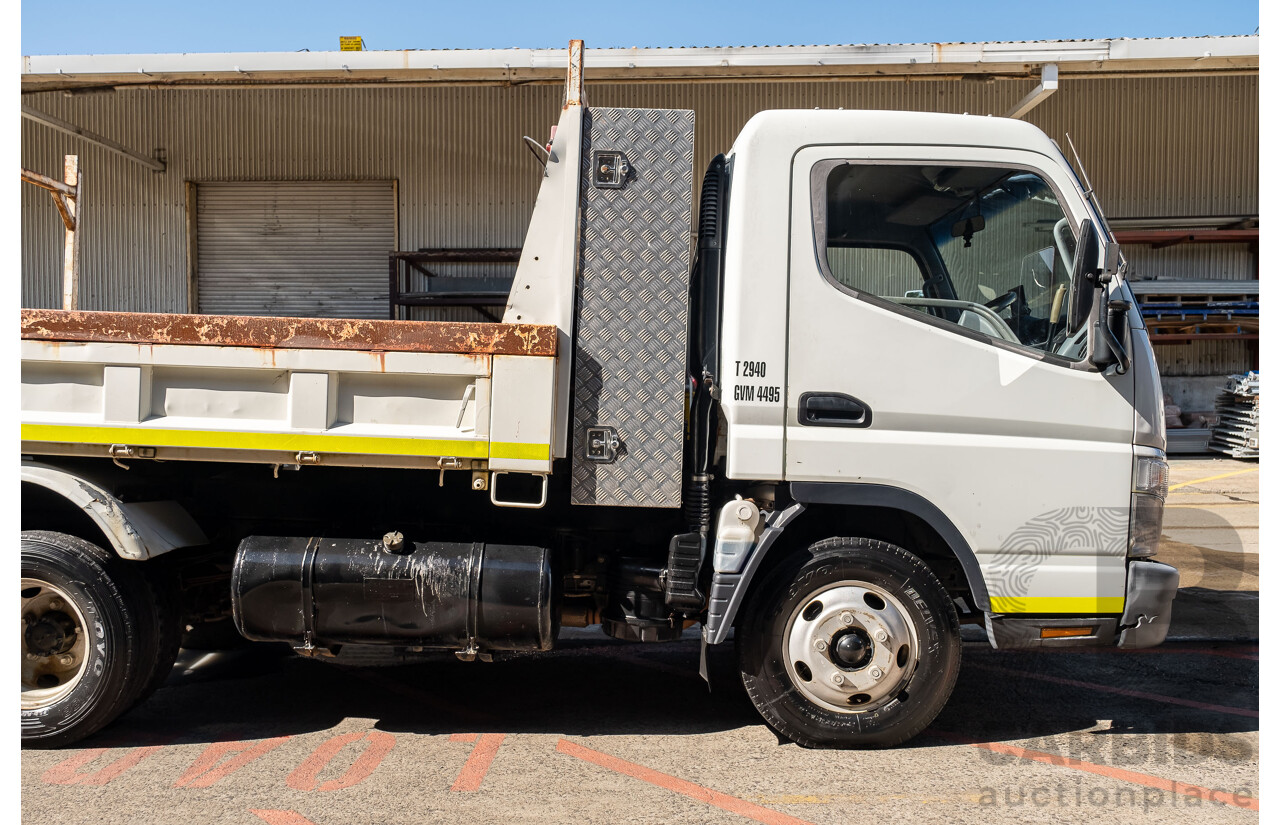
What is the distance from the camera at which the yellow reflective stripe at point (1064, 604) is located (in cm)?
376

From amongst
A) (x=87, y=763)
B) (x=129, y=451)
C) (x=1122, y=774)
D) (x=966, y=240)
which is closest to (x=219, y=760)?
(x=87, y=763)

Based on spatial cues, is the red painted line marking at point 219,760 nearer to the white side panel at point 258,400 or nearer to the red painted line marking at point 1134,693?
the white side panel at point 258,400

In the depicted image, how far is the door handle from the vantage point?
3693 mm

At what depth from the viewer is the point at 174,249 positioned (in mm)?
13133

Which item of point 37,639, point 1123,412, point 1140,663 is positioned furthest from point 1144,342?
point 37,639

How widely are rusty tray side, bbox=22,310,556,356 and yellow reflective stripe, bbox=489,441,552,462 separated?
0.39 metres

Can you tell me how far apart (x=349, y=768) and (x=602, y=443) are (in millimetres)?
1806

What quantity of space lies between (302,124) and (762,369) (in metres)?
11.8

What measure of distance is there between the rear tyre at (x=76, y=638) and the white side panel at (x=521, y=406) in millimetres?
1866

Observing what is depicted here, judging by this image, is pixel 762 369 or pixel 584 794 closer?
pixel 584 794

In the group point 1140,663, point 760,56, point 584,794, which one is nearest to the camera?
point 584,794

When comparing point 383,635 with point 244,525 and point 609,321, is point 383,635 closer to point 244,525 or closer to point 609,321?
point 244,525

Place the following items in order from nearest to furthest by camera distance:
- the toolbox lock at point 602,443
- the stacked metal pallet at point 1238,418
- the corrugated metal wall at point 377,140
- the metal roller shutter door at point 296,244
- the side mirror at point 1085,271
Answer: the side mirror at point 1085,271 → the toolbox lock at point 602,443 → the stacked metal pallet at point 1238,418 → the corrugated metal wall at point 377,140 → the metal roller shutter door at point 296,244

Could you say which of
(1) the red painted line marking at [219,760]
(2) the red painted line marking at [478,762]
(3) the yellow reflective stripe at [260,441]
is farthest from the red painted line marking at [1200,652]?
(1) the red painted line marking at [219,760]
